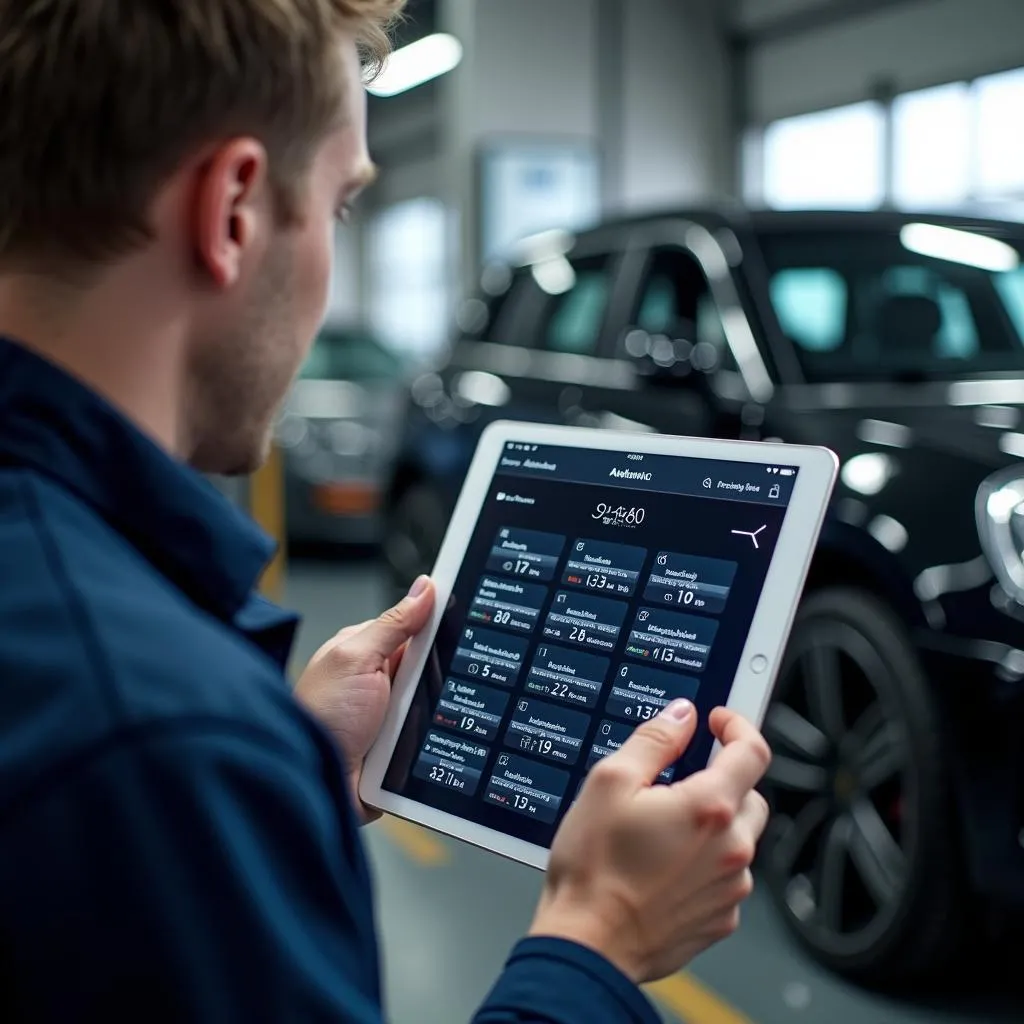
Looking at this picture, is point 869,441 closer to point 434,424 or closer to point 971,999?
point 971,999

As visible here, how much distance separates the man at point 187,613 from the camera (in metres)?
0.67

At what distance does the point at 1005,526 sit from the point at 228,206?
1876mm

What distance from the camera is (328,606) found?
6457 millimetres

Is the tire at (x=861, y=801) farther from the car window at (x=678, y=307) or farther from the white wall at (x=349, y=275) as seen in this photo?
the white wall at (x=349, y=275)

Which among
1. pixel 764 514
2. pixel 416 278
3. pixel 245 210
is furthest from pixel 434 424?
pixel 416 278

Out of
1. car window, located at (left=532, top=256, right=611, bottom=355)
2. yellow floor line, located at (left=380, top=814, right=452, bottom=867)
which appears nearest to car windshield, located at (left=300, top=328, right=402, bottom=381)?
car window, located at (left=532, top=256, right=611, bottom=355)

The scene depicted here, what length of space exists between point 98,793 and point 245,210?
0.37 metres

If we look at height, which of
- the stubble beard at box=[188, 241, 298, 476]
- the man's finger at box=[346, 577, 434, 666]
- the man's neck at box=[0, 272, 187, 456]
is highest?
the man's neck at box=[0, 272, 187, 456]

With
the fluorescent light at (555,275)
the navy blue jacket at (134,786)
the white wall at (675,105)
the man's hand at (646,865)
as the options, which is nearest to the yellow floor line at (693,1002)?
the man's hand at (646,865)

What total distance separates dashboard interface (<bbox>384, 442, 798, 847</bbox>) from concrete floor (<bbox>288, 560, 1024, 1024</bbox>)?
1.53 metres

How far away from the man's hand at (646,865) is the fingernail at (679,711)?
0.27 ft

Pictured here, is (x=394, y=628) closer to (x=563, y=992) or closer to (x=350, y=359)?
(x=563, y=992)

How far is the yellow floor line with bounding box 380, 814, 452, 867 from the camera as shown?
141 inches

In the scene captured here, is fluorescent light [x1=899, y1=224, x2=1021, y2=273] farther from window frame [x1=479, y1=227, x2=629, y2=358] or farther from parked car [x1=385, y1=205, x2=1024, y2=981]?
window frame [x1=479, y1=227, x2=629, y2=358]
